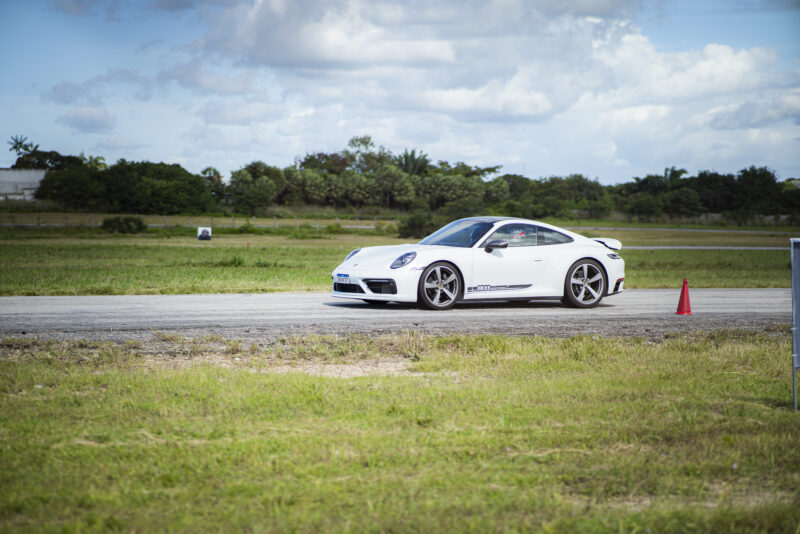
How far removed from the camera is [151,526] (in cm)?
320

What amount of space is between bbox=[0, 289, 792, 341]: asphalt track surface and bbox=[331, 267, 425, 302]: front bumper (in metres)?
0.24

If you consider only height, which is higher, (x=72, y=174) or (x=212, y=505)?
(x=72, y=174)

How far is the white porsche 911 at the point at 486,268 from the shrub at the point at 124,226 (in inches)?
1600

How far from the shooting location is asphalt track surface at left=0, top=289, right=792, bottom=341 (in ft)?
28.9

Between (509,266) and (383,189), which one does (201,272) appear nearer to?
(509,266)

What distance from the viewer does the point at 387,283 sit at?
11.0 meters

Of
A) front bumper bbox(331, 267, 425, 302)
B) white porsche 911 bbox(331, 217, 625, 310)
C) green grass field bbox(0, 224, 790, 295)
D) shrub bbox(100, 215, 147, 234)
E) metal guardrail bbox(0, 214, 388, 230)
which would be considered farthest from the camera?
metal guardrail bbox(0, 214, 388, 230)

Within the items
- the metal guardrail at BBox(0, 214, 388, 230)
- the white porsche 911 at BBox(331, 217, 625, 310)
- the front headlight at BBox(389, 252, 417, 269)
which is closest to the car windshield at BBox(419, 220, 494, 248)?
the white porsche 911 at BBox(331, 217, 625, 310)

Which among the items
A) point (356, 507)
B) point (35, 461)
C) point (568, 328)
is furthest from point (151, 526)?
point (568, 328)

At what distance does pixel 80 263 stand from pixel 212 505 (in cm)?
2125

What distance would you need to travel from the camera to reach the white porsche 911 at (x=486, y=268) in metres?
11.0

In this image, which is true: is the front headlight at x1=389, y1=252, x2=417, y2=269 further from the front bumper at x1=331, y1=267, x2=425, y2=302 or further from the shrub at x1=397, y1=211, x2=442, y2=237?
the shrub at x1=397, y1=211, x2=442, y2=237

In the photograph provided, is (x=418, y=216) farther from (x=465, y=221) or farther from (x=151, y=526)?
(x=151, y=526)

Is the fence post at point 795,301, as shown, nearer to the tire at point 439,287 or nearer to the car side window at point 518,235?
the tire at point 439,287
